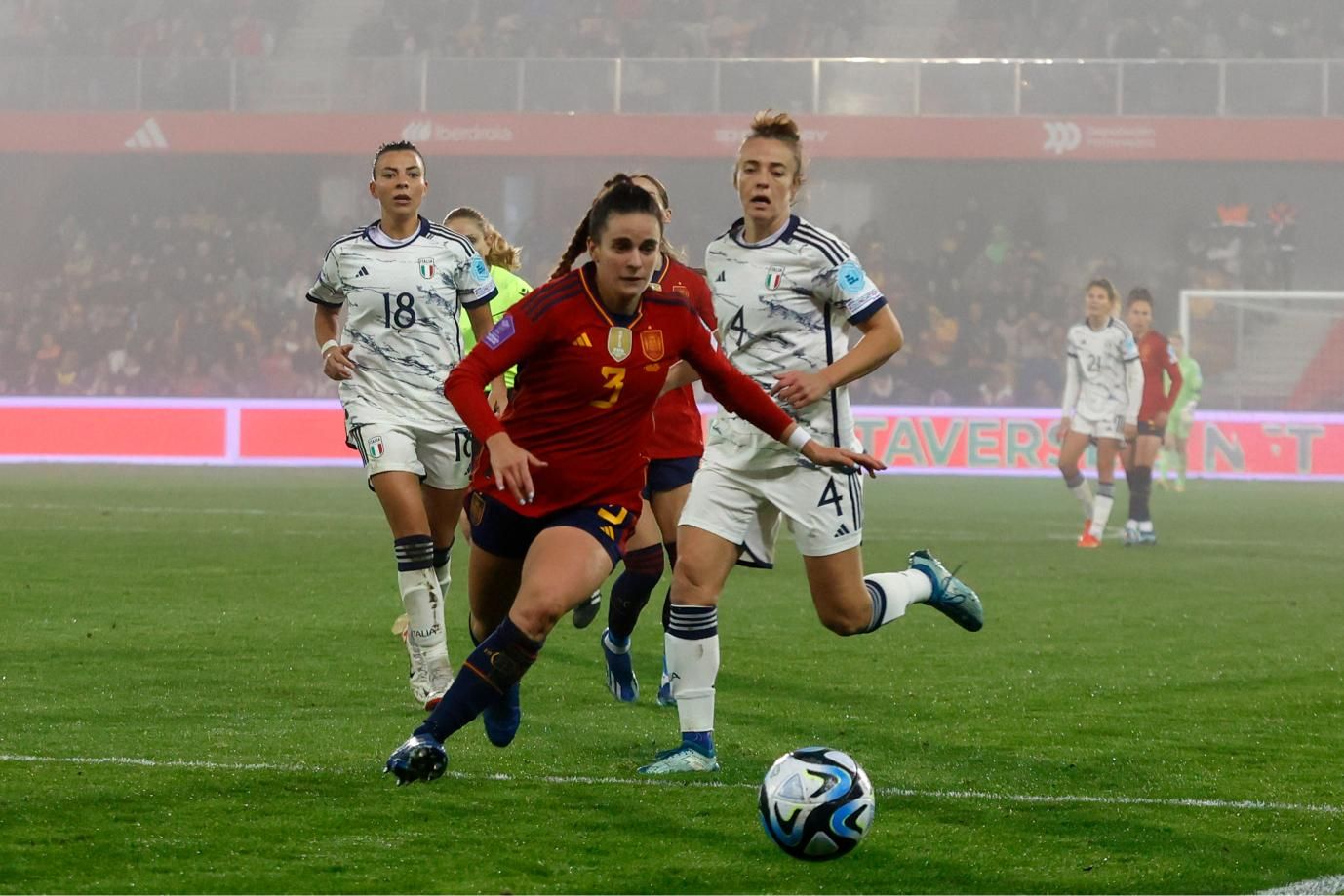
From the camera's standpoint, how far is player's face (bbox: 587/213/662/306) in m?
4.91

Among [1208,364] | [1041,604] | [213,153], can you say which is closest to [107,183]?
[213,153]

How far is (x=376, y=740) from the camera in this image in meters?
5.92

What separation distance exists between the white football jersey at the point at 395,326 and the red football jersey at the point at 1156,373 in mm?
9339

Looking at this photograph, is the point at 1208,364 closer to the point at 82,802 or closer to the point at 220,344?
the point at 220,344

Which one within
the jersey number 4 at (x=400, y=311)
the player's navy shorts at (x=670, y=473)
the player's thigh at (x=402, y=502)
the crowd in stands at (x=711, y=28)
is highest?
the crowd in stands at (x=711, y=28)

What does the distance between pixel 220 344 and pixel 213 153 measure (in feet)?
10.8

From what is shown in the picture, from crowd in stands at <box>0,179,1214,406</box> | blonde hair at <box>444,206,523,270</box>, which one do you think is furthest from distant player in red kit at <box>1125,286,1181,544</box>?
crowd in stands at <box>0,179,1214,406</box>

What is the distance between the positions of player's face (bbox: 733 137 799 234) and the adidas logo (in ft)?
84.3

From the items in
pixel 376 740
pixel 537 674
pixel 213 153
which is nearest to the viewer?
pixel 376 740

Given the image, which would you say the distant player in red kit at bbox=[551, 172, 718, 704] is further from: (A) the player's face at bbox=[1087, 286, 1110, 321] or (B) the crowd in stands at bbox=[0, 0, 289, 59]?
(B) the crowd in stands at bbox=[0, 0, 289, 59]

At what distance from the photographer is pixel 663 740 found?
6094mm

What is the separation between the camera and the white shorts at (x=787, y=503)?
575 centimetres

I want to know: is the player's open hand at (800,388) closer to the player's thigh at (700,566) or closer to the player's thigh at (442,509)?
the player's thigh at (700,566)

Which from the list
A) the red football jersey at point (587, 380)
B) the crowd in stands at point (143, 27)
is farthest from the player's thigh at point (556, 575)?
the crowd in stands at point (143, 27)
